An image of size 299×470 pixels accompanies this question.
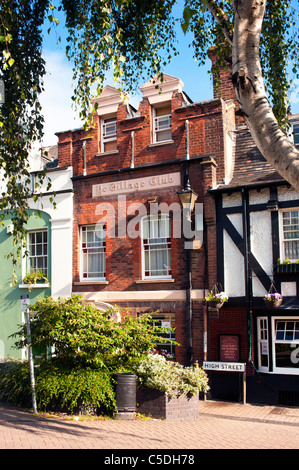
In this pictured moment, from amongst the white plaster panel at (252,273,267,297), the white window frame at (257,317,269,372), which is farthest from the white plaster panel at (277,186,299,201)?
the white window frame at (257,317,269,372)

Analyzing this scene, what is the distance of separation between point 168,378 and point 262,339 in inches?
167

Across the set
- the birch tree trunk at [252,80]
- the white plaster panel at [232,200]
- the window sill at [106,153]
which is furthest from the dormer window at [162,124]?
the birch tree trunk at [252,80]

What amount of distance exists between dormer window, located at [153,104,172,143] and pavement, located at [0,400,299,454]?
29.0ft

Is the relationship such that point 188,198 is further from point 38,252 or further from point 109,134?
point 38,252

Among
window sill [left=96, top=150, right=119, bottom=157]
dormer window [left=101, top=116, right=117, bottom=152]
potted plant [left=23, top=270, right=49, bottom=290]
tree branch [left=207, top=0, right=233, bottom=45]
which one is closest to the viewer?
tree branch [left=207, top=0, right=233, bottom=45]

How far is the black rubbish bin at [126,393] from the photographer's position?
10352 mm

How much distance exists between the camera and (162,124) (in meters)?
16.3

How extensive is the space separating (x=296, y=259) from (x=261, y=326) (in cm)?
219

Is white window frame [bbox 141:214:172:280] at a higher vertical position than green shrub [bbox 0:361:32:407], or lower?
higher

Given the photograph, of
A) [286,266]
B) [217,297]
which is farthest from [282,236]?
[217,297]

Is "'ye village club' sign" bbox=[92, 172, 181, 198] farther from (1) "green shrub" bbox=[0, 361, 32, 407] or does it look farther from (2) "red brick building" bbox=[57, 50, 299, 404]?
(1) "green shrub" bbox=[0, 361, 32, 407]

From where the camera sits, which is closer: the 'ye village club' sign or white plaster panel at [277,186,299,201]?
white plaster panel at [277,186,299,201]

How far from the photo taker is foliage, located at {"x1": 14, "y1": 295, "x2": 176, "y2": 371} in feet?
34.4

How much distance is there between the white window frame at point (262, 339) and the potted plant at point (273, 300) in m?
1.01
